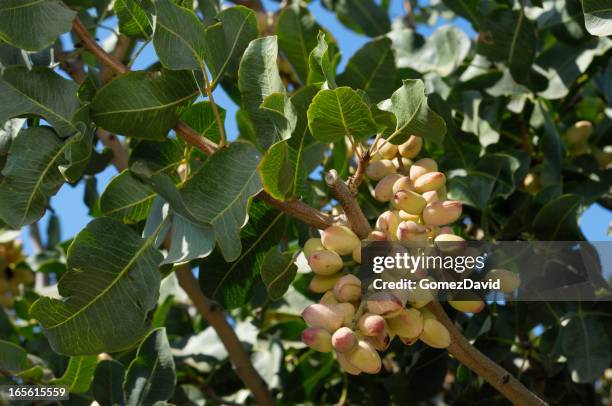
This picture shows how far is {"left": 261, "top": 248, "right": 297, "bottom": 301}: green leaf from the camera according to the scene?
0.99 metres

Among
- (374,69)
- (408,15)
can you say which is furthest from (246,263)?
(408,15)

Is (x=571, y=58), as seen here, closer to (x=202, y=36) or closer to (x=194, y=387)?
(x=202, y=36)

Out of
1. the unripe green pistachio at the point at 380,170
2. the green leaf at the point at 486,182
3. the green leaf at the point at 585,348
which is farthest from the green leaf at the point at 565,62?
the unripe green pistachio at the point at 380,170

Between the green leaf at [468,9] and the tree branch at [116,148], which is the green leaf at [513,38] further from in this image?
the tree branch at [116,148]

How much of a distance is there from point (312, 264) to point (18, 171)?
13.9 inches

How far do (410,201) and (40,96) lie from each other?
45cm

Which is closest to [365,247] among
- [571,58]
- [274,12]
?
[571,58]

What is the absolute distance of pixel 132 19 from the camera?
112cm

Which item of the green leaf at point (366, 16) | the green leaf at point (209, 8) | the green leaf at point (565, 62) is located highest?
the green leaf at point (209, 8)

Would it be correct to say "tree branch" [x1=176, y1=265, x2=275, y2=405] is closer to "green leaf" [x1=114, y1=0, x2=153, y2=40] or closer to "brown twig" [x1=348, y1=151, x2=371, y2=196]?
"green leaf" [x1=114, y1=0, x2=153, y2=40]

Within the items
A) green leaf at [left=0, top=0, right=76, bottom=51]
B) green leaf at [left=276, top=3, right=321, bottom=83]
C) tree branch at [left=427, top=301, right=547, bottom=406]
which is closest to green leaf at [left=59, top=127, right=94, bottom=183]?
green leaf at [left=0, top=0, right=76, bottom=51]

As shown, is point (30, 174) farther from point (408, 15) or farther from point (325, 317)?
point (408, 15)

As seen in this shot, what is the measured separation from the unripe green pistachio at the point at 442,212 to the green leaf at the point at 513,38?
593 millimetres

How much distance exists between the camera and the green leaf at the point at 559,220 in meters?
1.31
